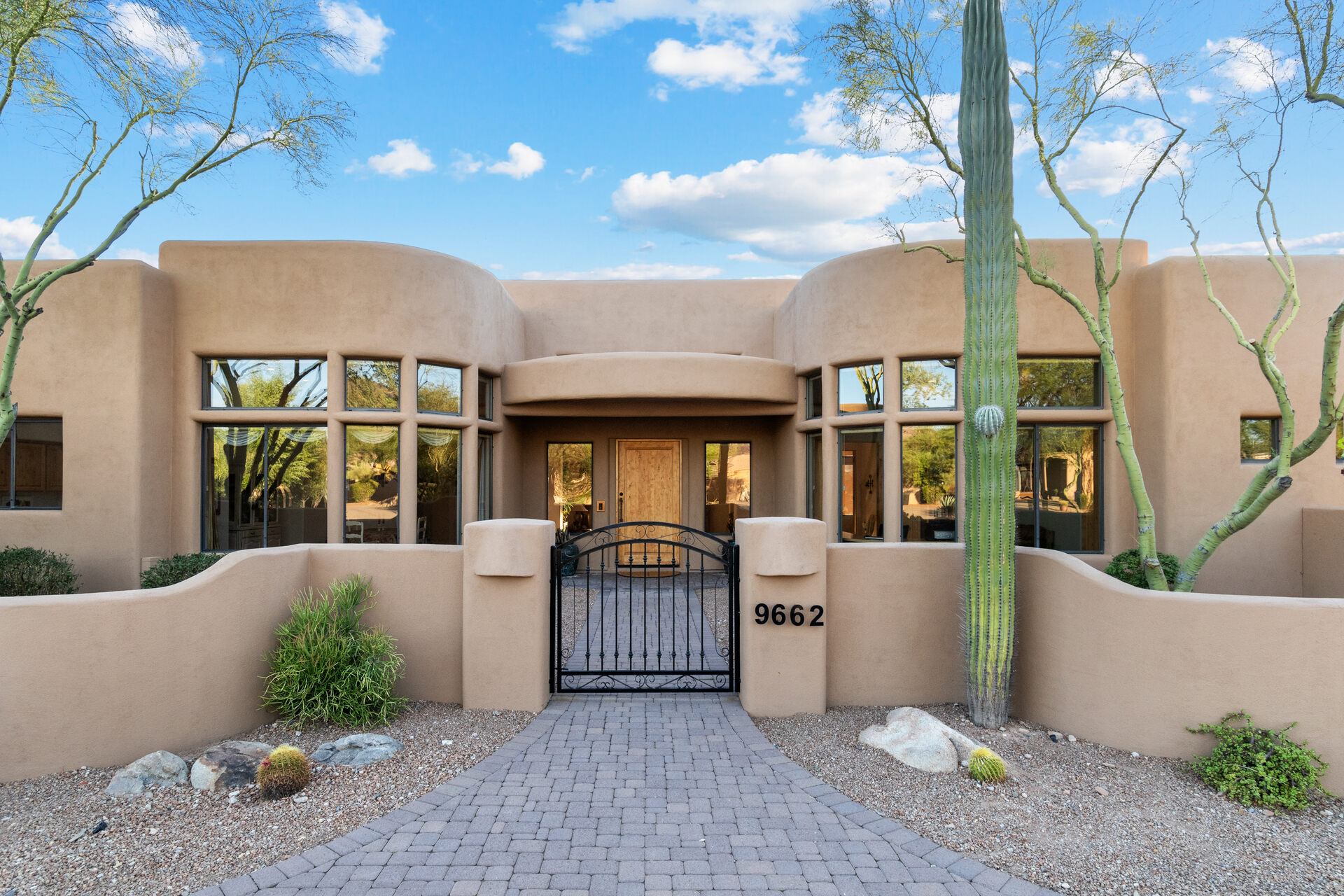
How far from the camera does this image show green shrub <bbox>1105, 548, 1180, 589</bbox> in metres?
6.70

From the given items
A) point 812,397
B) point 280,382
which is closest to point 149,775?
point 280,382

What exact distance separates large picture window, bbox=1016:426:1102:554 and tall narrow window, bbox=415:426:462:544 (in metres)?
8.60

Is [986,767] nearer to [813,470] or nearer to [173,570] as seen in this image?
[813,470]

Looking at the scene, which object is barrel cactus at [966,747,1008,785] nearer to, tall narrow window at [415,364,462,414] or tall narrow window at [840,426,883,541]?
tall narrow window at [840,426,883,541]

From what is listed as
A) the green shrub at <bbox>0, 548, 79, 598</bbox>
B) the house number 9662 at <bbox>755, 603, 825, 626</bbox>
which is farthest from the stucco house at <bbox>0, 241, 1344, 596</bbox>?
the house number 9662 at <bbox>755, 603, 825, 626</bbox>

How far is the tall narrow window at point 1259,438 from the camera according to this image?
27.9 feet

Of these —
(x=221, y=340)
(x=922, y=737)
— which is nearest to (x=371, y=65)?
(x=221, y=340)

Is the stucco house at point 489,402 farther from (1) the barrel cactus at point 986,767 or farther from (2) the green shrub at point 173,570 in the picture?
(1) the barrel cactus at point 986,767

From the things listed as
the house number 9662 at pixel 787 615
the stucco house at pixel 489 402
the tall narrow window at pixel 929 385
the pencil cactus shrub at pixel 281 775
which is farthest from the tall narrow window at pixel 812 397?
the pencil cactus shrub at pixel 281 775

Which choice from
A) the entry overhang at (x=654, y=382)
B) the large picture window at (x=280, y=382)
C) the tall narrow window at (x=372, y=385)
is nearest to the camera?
the large picture window at (x=280, y=382)

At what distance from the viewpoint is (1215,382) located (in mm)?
8352

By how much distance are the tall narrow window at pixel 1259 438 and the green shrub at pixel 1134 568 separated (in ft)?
7.58

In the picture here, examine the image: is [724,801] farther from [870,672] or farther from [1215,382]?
[1215,382]

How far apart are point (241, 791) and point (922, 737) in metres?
4.82
